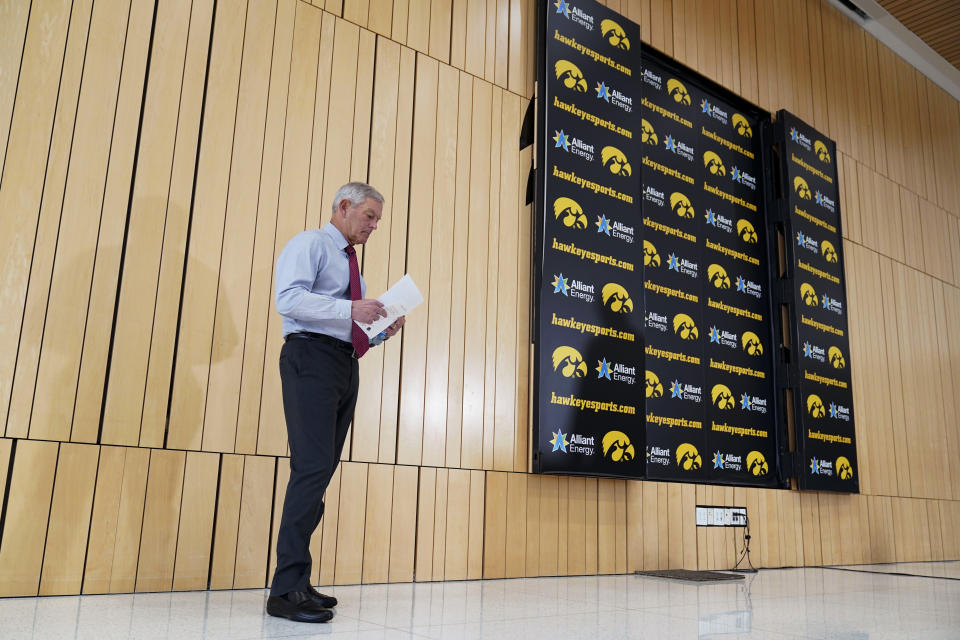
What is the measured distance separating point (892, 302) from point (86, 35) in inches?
270

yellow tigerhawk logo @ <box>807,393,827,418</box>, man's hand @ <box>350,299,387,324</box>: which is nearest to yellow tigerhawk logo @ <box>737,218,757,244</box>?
yellow tigerhawk logo @ <box>807,393,827,418</box>

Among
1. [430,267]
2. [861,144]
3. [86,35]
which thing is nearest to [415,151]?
[430,267]

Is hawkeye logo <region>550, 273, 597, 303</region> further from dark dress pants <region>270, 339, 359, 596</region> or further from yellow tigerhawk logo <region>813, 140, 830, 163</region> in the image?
yellow tigerhawk logo <region>813, 140, 830, 163</region>

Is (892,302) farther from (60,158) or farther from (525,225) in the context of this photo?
(60,158)

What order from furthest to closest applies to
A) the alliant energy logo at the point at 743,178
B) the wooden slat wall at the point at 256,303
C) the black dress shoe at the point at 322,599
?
the alliant energy logo at the point at 743,178 < the wooden slat wall at the point at 256,303 < the black dress shoe at the point at 322,599

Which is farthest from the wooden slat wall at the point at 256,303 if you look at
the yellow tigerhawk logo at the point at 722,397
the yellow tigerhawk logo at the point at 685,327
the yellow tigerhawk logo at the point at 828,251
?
the yellow tigerhawk logo at the point at 828,251

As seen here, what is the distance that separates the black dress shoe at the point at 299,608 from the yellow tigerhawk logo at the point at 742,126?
5184mm

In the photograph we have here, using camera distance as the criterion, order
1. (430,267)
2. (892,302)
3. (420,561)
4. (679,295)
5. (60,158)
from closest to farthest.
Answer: (60,158)
(420,561)
(430,267)
(679,295)
(892,302)

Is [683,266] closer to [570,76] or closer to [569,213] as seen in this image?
[569,213]

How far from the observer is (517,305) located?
4.56 meters

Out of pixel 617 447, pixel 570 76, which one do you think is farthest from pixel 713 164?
pixel 617 447

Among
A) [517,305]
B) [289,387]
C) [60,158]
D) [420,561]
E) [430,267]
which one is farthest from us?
[517,305]

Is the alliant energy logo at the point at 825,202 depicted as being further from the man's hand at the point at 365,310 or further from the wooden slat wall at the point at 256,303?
the man's hand at the point at 365,310

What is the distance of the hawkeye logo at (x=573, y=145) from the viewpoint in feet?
15.7
